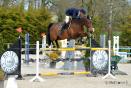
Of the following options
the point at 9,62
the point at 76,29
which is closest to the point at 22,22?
the point at 76,29

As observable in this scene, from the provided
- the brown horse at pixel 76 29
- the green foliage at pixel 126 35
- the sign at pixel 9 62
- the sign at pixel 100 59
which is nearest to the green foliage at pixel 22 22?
the green foliage at pixel 126 35

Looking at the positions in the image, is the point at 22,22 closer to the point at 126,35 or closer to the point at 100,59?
the point at 126,35

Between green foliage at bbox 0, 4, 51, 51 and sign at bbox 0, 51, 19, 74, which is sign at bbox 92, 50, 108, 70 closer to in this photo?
sign at bbox 0, 51, 19, 74

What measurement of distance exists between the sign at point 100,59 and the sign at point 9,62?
265 cm

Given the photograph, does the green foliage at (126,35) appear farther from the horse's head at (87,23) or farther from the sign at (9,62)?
the sign at (9,62)

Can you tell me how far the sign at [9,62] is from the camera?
1221cm

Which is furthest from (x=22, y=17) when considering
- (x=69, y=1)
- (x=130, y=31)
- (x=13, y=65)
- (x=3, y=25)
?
(x=13, y=65)

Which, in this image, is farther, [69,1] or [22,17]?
[69,1]

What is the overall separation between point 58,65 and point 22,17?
13896 mm

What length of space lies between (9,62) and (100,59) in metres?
3.06

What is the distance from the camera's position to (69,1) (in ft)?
144

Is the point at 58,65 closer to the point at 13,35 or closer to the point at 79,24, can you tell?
the point at 79,24

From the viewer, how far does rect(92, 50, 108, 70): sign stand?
13.6 metres

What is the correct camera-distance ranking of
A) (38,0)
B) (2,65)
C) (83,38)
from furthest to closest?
1. (38,0)
2. (83,38)
3. (2,65)
